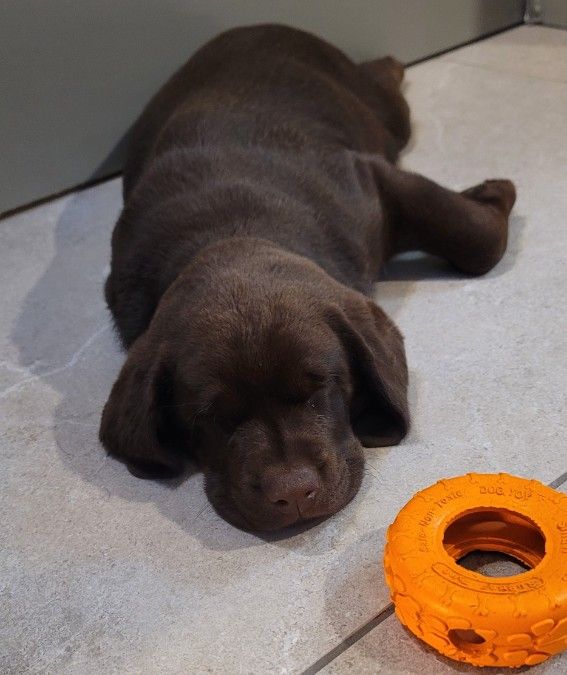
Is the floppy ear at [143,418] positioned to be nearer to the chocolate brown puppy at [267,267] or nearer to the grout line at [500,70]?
the chocolate brown puppy at [267,267]

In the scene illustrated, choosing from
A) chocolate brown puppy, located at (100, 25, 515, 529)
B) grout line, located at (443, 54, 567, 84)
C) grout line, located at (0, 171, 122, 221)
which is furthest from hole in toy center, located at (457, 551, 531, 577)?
grout line, located at (443, 54, 567, 84)

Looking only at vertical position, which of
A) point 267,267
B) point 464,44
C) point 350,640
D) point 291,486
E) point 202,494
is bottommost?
point 464,44

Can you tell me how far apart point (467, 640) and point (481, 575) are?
103mm

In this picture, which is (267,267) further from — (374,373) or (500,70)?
(500,70)

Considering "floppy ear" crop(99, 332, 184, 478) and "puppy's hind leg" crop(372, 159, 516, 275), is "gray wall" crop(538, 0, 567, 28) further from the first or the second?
"floppy ear" crop(99, 332, 184, 478)

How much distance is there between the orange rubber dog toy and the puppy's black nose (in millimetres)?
207

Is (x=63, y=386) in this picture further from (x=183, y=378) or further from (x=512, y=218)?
(x=512, y=218)

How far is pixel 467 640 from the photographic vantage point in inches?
58.4

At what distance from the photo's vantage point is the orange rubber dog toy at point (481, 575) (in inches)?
55.5

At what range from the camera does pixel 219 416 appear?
1.86 meters

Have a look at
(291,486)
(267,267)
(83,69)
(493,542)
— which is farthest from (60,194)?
(493,542)

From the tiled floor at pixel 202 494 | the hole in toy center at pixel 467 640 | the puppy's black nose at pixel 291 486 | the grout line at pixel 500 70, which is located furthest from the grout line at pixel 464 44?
the hole in toy center at pixel 467 640

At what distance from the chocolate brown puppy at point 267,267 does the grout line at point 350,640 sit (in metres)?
0.25

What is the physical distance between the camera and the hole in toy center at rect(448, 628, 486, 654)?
147cm
